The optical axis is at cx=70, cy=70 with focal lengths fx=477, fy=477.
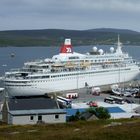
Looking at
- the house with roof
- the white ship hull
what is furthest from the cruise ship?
the house with roof

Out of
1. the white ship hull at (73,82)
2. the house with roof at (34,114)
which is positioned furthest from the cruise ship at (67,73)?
the house with roof at (34,114)

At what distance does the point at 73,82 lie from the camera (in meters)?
56.7

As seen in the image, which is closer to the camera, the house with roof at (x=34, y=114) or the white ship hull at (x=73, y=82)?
the house with roof at (x=34, y=114)

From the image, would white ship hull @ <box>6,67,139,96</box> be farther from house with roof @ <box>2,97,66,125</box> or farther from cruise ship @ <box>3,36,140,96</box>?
house with roof @ <box>2,97,66,125</box>

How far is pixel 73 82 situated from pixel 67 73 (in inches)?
59.9

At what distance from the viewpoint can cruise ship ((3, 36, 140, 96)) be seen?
52.4m

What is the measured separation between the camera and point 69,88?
5628 cm

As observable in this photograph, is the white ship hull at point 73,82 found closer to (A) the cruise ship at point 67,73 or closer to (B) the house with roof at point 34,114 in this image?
(A) the cruise ship at point 67,73

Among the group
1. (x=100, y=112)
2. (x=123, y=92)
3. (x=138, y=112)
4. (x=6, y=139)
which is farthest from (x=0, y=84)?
(x=6, y=139)

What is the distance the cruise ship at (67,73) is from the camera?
172ft

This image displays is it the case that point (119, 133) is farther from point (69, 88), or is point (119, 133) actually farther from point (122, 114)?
point (69, 88)

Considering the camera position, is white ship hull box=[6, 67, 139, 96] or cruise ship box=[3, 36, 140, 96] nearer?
white ship hull box=[6, 67, 139, 96]

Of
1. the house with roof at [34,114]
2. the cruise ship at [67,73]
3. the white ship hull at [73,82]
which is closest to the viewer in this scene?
the house with roof at [34,114]

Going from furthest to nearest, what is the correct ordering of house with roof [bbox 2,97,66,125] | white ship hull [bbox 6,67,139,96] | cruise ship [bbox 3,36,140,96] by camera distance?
cruise ship [bbox 3,36,140,96] < white ship hull [bbox 6,67,139,96] < house with roof [bbox 2,97,66,125]
